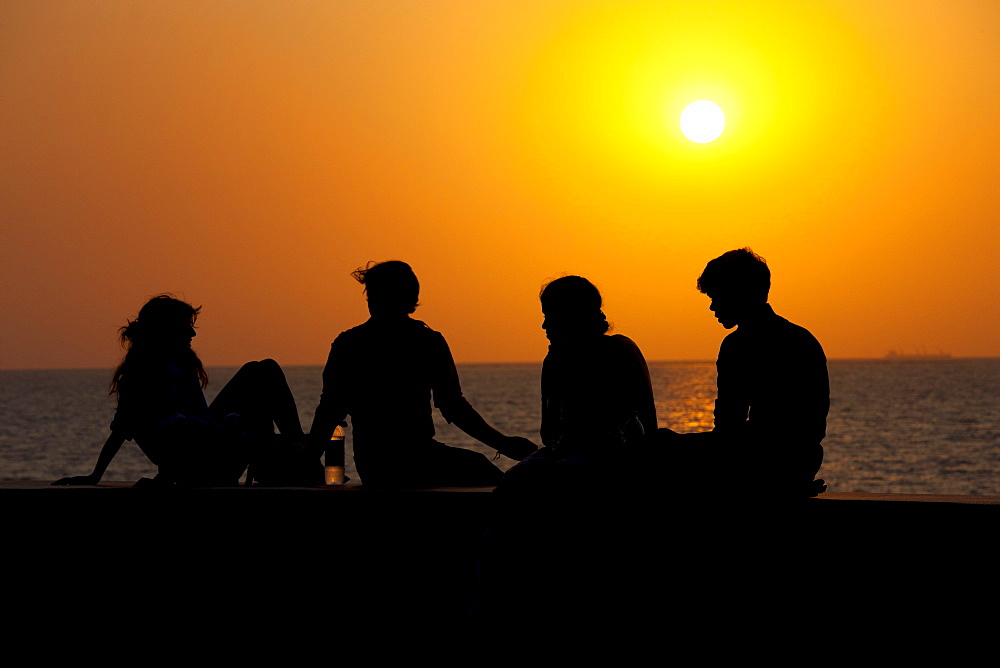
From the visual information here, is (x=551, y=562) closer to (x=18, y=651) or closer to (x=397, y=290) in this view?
(x=397, y=290)

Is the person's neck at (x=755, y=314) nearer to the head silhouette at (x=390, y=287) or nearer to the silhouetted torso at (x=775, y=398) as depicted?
the silhouetted torso at (x=775, y=398)

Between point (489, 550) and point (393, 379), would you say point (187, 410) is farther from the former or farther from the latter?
point (489, 550)

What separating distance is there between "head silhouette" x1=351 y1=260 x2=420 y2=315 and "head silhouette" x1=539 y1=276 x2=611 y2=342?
782 millimetres

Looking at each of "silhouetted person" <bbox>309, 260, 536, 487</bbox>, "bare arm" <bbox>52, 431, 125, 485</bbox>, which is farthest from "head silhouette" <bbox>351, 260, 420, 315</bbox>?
"bare arm" <bbox>52, 431, 125, 485</bbox>

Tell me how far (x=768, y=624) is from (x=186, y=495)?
260 cm

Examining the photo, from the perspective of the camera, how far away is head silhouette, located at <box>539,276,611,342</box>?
520cm

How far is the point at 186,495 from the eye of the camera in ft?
17.8

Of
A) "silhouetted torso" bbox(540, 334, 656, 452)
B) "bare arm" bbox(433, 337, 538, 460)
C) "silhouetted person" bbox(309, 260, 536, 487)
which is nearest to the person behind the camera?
"silhouetted torso" bbox(540, 334, 656, 452)

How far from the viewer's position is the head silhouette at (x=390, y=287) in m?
5.67

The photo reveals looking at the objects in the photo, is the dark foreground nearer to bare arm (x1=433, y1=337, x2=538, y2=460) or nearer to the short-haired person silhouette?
the short-haired person silhouette

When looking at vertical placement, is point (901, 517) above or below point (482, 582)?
above

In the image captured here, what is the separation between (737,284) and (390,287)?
167 cm

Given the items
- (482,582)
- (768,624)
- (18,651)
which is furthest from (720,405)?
(18,651)

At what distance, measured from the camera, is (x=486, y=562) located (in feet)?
15.4
